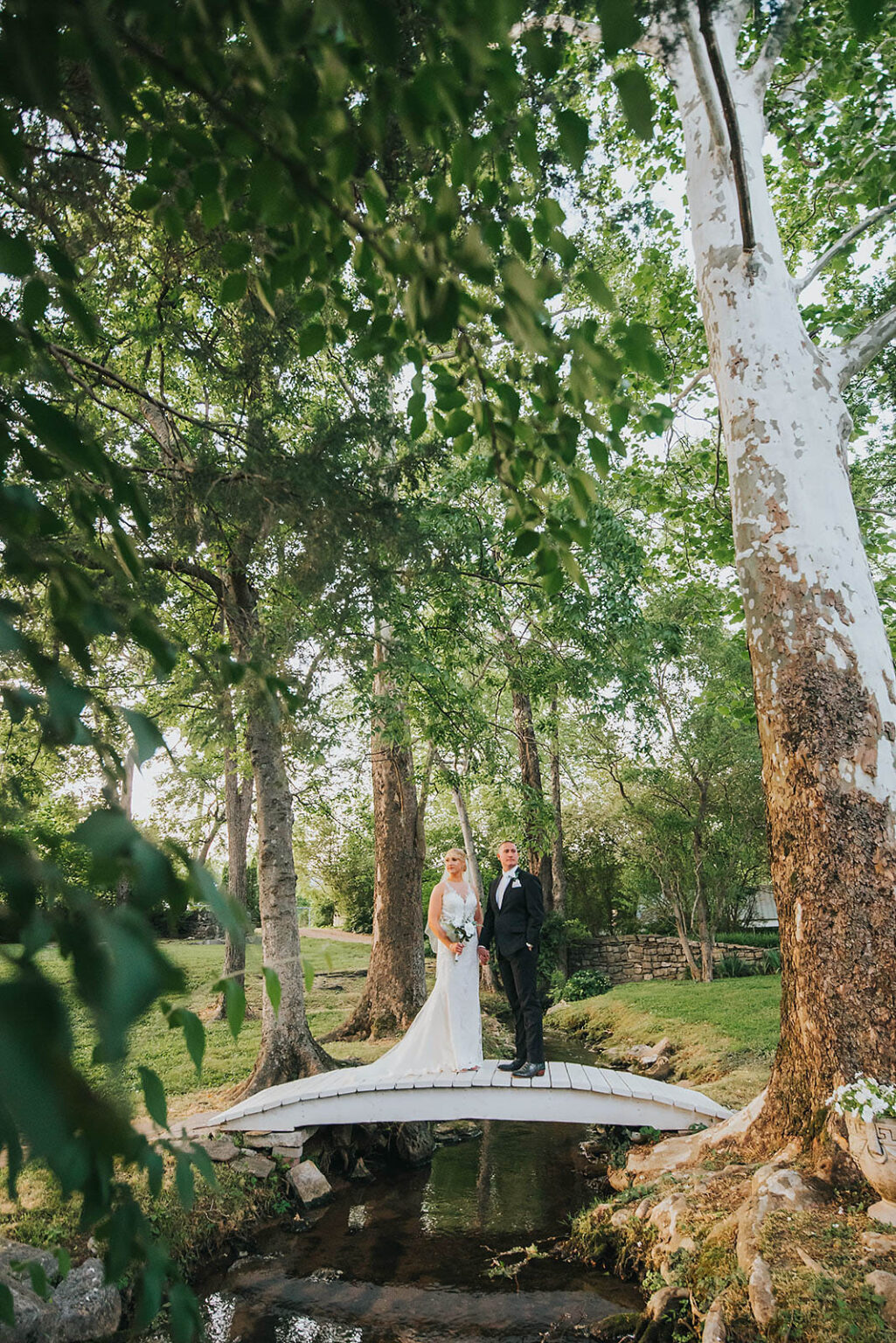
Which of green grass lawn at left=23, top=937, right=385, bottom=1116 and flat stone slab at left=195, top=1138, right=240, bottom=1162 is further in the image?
flat stone slab at left=195, top=1138, right=240, bottom=1162

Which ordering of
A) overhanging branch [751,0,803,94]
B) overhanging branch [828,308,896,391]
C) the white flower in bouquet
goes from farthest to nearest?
overhanging branch [828,308,896,391], the white flower in bouquet, overhanging branch [751,0,803,94]

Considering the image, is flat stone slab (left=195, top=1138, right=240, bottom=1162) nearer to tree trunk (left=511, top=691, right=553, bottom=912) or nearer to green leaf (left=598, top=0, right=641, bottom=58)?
tree trunk (left=511, top=691, right=553, bottom=912)

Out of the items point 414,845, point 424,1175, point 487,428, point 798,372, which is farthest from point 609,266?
point 424,1175

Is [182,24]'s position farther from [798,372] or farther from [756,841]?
[756,841]

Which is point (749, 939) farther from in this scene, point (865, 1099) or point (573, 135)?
point (573, 135)

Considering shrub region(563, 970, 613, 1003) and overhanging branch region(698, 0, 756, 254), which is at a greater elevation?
overhanging branch region(698, 0, 756, 254)

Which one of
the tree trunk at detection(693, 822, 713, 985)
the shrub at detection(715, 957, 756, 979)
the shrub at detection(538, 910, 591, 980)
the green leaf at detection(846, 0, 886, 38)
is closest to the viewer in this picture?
the green leaf at detection(846, 0, 886, 38)

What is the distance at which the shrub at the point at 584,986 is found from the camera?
60.1 feet

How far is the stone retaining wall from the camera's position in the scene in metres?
19.5

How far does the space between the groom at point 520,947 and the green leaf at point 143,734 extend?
22.2ft

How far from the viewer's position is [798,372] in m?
5.56

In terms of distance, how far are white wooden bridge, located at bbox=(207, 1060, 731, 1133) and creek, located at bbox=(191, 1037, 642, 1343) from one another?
59cm

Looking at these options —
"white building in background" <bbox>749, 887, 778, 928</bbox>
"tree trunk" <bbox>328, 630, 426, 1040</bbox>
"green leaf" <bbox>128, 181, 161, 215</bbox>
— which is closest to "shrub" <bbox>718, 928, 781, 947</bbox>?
"white building in background" <bbox>749, 887, 778, 928</bbox>

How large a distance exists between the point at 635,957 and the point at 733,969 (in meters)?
3.02
